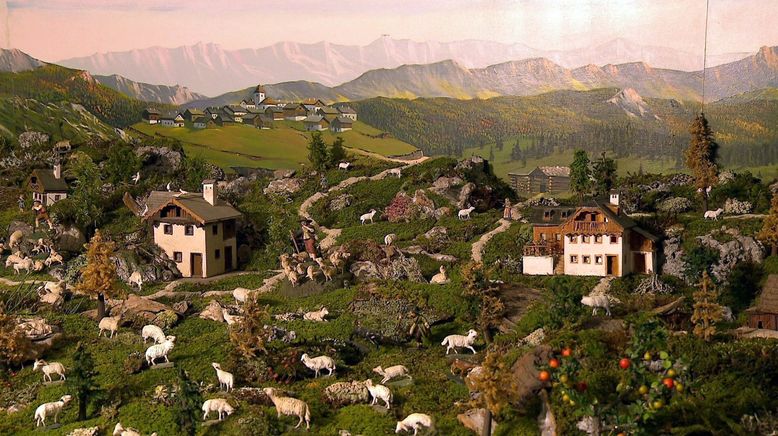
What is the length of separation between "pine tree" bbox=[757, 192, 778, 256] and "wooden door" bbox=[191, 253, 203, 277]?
3283 centimetres

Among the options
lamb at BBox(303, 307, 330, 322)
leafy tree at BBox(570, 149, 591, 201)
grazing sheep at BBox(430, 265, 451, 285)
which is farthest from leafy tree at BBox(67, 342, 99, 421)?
leafy tree at BBox(570, 149, 591, 201)

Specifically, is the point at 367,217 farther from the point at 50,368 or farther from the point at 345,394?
the point at 345,394

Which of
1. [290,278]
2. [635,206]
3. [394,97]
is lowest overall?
[290,278]

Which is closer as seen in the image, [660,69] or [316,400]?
[316,400]

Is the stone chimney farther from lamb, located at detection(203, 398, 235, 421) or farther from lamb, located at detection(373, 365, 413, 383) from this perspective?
lamb, located at detection(203, 398, 235, 421)

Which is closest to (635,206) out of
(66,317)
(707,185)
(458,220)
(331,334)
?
(707,185)

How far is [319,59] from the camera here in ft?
282

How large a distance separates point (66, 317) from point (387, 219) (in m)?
23.6

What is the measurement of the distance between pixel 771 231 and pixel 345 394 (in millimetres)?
26083

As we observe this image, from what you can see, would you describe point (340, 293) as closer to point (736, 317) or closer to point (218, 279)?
point (218, 279)

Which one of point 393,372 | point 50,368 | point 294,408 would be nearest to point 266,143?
point 50,368

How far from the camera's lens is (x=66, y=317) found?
4650cm

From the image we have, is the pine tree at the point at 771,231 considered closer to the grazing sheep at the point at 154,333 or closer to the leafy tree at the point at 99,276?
the grazing sheep at the point at 154,333

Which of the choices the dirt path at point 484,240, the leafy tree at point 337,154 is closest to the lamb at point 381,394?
the dirt path at point 484,240
